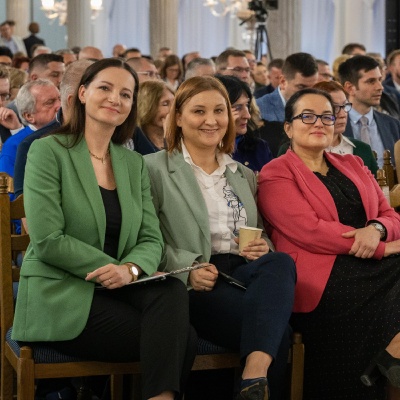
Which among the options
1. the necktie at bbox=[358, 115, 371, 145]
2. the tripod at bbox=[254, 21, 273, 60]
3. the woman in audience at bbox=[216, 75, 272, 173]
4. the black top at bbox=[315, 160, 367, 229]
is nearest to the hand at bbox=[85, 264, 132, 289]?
the black top at bbox=[315, 160, 367, 229]

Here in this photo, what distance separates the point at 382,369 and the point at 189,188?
0.87m

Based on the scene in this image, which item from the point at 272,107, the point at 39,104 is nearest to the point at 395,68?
the point at 272,107

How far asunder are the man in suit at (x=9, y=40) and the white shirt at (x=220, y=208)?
963 centimetres

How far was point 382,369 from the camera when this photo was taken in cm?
302

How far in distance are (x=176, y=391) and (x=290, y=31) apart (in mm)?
9620

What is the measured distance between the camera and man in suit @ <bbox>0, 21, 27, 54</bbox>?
12.4m

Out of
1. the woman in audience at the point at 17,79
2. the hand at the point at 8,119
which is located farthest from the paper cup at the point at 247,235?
the woman in audience at the point at 17,79

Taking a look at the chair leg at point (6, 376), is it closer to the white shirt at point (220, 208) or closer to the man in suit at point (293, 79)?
the white shirt at point (220, 208)

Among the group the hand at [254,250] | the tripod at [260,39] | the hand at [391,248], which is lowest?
the hand at [391,248]

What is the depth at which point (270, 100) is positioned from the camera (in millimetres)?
5918

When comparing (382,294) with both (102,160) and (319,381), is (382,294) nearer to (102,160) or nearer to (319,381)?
(319,381)

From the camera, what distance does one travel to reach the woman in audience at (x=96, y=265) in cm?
271

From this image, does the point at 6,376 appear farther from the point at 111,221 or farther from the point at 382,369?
the point at 382,369

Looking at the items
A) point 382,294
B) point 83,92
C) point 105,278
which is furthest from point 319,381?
point 83,92
